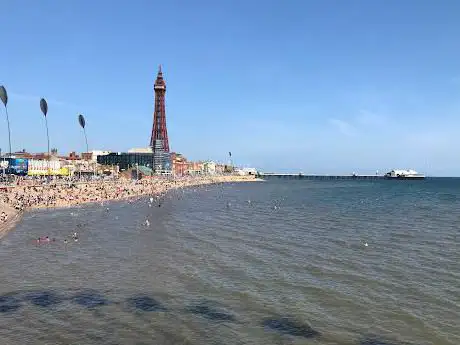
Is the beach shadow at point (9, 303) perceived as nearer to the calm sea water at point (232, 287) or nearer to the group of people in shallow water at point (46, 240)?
the calm sea water at point (232, 287)

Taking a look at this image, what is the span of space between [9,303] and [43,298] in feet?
4.67

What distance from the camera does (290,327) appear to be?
1730cm

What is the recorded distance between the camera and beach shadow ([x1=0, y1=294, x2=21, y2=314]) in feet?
63.0

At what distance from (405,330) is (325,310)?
11.1ft

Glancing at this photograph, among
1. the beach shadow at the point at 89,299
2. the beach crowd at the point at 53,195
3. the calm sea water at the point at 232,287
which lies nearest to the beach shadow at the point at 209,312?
the calm sea water at the point at 232,287

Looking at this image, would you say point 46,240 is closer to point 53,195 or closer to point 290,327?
point 290,327

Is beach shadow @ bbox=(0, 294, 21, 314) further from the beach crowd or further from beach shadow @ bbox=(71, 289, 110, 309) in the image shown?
the beach crowd

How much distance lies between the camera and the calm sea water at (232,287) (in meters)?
16.9

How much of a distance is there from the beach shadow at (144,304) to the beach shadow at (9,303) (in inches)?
189

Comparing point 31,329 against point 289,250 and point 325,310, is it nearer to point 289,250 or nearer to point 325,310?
point 325,310

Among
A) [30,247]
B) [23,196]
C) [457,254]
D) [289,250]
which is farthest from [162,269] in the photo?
[23,196]

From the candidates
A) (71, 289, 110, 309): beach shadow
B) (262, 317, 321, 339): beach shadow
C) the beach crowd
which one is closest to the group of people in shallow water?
(71, 289, 110, 309): beach shadow

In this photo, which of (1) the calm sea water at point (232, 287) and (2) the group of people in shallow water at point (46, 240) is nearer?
(1) the calm sea water at point (232, 287)

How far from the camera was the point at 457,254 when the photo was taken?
31.2 metres
